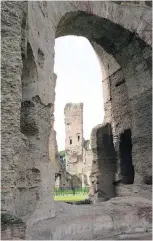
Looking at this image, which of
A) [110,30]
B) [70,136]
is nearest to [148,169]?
[110,30]

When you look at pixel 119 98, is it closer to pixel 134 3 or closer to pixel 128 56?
pixel 128 56

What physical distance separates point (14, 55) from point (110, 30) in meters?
3.27

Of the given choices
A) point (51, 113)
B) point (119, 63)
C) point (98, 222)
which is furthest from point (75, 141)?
point (98, 222)

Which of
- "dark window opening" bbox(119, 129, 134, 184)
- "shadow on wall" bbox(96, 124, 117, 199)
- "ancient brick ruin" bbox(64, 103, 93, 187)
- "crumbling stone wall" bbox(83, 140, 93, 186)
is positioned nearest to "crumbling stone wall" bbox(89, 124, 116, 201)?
"shadow on wall" bbox(96, 124, 117, 199)

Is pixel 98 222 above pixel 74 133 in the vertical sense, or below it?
below

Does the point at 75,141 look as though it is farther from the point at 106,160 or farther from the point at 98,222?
the point at 98,222

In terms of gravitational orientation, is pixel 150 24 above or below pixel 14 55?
above

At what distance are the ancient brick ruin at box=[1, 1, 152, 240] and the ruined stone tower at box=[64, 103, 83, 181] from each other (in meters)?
16.0

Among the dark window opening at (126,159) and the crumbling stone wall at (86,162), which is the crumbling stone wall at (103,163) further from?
the crumbling stone wall at (86,162)

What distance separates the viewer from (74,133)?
82.2ft

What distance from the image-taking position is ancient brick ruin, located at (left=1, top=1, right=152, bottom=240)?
3.12 meters

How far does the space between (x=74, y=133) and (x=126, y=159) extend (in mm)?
17474

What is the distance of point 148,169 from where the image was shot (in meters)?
5.93

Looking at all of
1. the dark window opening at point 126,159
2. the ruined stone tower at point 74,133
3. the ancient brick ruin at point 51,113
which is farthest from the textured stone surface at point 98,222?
the ruined stone tower at point 74,133
